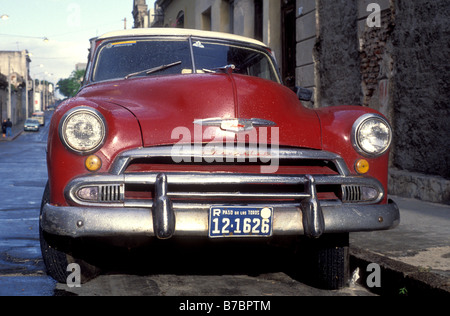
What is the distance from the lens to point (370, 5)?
9.48 m

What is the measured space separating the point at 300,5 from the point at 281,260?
8375 mm

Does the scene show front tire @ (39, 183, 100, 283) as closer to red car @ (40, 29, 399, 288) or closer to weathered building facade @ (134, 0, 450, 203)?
red car @ (40, 29, 399, 288)

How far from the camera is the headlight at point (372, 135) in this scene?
385 centimetres

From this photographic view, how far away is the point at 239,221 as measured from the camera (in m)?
3.41

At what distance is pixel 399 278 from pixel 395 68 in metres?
5.55

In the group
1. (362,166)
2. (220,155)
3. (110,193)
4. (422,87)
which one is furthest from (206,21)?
(110,193)

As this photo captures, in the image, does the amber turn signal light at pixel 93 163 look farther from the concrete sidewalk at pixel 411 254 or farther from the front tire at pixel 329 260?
the concrete sidewalk at pixel 411 254

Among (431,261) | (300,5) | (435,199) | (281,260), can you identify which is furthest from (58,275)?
(300,5)

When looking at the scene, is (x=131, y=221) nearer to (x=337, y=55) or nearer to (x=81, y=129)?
(x=81, y=129)

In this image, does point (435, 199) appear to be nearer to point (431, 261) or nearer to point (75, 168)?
point (431, 261)

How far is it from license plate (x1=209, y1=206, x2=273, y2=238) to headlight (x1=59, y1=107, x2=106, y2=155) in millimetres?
789

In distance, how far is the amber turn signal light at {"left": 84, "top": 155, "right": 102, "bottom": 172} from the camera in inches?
136

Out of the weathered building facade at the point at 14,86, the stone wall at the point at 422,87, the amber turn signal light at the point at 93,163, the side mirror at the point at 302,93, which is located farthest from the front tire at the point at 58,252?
the weathered building facade at the point at 14,86

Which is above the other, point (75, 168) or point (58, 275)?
point (75, 168)
